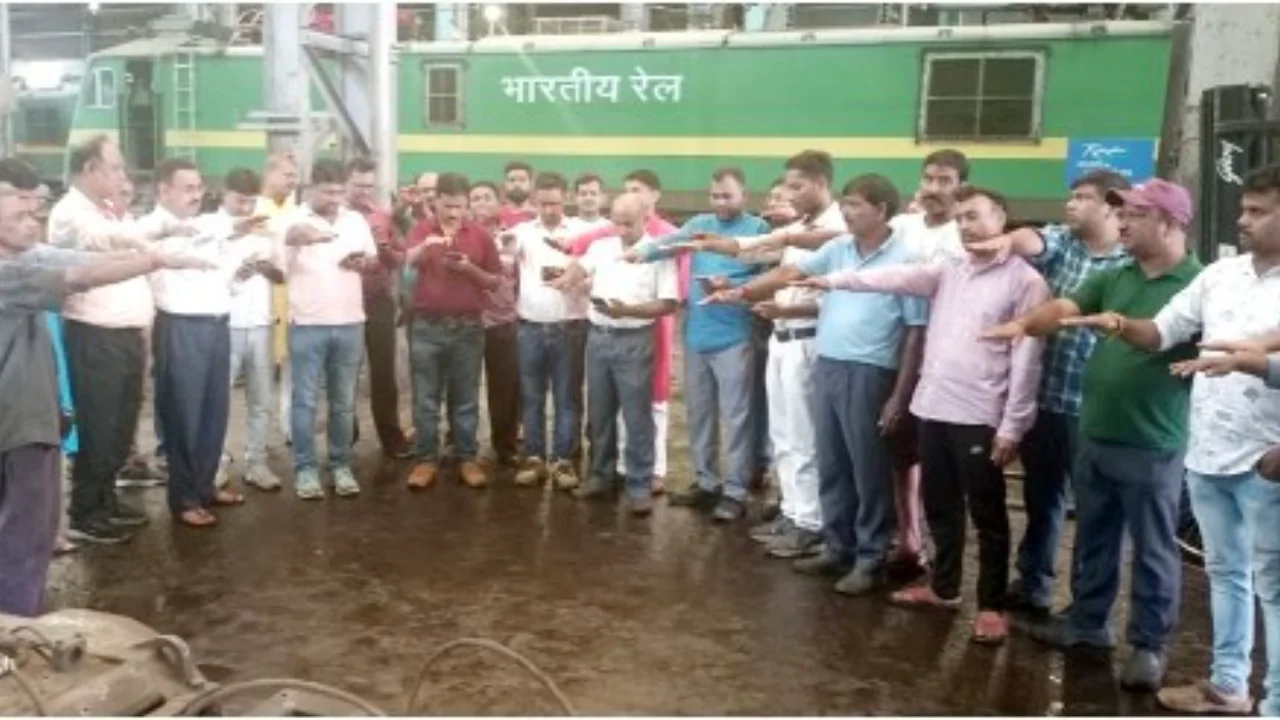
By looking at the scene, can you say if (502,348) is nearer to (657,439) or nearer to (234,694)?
(657,439)

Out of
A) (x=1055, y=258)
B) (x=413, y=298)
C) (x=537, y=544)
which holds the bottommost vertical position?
(x=537, y=544)

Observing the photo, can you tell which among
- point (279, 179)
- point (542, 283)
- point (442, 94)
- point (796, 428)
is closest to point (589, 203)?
point (542, 283)

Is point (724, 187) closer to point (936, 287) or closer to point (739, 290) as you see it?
point (739, 290)

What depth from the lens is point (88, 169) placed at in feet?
15.3

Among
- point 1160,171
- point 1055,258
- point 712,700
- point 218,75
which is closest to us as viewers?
point 712,700

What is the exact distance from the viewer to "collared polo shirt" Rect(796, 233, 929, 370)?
4.31 m

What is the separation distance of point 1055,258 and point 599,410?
7.82 feet

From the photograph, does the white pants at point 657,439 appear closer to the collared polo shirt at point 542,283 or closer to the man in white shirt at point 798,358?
the collared polo shirt at point 542,283

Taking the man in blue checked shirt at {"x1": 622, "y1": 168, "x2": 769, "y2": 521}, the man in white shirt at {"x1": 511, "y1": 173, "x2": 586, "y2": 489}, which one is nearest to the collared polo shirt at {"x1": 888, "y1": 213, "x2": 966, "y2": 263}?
the man in blue checked shirt at {"x1": 622, "y1": 168, "x2": 769, "y2": 521}

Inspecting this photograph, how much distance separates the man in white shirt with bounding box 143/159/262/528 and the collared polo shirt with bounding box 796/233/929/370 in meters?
2.65

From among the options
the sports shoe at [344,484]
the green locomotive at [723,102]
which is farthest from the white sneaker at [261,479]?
the green locomotive at [723,102]

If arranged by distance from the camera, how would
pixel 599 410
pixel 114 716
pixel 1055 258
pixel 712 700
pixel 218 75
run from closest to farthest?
1. pixel 114 716
2. pixel 712 700
3. pixel 1055 258
4. pixel 599 410
5. pixel 218 75

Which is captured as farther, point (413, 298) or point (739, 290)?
point (413, 298)

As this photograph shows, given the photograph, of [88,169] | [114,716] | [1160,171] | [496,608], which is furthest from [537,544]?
[1160,171]
